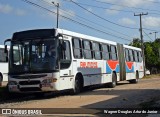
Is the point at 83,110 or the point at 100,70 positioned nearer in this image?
the point at 83,110

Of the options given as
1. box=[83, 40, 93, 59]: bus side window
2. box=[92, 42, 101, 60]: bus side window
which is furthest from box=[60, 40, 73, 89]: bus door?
box=[92, 42, 101, 60]: bus side window

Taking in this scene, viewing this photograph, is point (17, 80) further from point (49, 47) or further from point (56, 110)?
point (56, 110)

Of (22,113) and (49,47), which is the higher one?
(49,47)

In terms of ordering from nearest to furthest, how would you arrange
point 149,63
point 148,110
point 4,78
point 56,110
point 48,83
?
point 148,110, point 56,110, point 48,83, point 4,78, point 149,63

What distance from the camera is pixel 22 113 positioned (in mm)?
11992

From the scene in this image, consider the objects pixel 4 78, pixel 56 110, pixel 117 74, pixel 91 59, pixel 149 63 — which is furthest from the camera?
pixel 149 63

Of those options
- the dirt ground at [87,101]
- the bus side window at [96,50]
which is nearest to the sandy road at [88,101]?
the dirt ground at [87,101]

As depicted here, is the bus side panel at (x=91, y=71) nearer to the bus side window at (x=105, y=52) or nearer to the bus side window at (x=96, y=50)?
the bus side window at (x=96, y=50)

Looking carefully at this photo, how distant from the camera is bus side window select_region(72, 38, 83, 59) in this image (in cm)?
1907

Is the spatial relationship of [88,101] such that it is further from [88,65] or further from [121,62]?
[121,62]

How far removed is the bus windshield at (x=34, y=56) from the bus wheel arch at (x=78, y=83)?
7.49 feet

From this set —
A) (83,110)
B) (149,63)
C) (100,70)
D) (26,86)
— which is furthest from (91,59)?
(149,63)

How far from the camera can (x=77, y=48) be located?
19.5m

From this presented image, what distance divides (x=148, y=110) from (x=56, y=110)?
2872 mm
